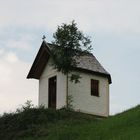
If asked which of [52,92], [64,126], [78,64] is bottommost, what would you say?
[64,126]

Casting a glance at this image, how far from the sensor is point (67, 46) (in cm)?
4012

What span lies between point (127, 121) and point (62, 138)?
10.1 feet

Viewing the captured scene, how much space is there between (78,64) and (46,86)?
11.5 ft

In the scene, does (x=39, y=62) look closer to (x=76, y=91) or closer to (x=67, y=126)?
(x=76, y=91)

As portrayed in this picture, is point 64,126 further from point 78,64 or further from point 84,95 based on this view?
point 78,64

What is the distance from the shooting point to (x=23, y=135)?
3192 cm

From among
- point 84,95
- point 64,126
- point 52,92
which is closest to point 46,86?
point 52,92

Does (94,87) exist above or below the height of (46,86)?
below

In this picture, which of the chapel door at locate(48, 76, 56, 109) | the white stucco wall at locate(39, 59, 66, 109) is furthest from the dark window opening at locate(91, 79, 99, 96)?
the chapel door at locate(48, 76, 56, 109)

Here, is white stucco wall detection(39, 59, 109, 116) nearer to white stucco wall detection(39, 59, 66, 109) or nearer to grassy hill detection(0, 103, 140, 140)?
white stucco wall detection(39, 59, 66, 109)

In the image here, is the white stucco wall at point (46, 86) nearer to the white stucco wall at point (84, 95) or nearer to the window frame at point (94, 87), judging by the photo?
the white stucco wall at point (84, 95)

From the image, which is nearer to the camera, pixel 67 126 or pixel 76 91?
pixel 67 126

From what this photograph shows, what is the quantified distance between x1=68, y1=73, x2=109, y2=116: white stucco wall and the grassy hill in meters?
4.35

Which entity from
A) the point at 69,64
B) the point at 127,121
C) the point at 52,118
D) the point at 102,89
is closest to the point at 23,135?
the point at 52,118
